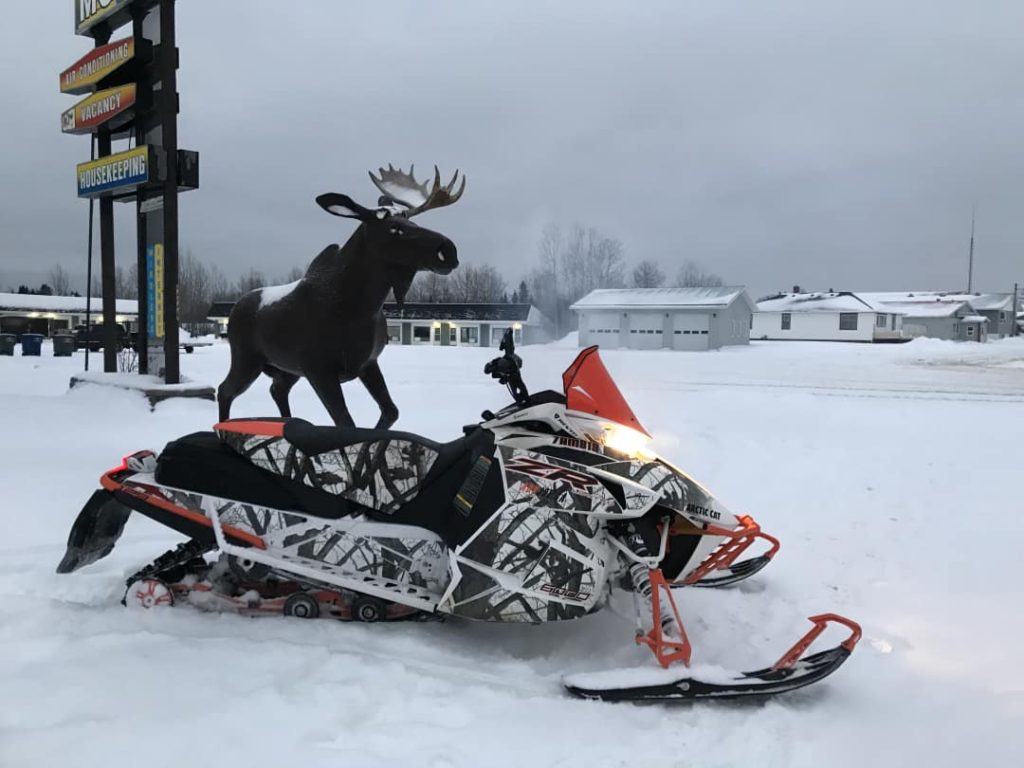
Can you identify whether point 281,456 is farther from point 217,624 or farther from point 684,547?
point 684,547

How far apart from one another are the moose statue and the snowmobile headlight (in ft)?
7.74

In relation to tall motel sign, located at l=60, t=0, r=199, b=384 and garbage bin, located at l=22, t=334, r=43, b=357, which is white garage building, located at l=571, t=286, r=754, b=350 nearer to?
garbage bin, located at l=22, t=334, r=43, b=357

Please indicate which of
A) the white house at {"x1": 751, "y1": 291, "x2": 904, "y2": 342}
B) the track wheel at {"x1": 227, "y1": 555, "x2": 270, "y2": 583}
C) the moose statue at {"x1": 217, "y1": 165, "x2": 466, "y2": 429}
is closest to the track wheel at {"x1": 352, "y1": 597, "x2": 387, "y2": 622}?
the track wheel at {"x1": 227, "y1": 555, "x2": 270, "y2": 583}

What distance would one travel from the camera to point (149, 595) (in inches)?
143

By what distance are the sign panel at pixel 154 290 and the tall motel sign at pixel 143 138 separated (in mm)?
14

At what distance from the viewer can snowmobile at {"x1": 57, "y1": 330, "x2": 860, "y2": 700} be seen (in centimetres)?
322

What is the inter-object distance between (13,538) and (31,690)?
7.60ft

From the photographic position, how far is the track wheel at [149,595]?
3633mm

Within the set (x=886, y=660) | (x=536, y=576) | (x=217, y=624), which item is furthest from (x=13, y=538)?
(x=886, y=660)

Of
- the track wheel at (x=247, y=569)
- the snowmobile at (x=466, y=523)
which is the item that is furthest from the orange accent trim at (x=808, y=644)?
the track wheel at (x=247, y=569)

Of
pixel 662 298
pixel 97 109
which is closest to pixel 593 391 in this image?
pixel 97 109

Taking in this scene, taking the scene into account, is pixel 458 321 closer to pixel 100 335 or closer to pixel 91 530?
pixel 100 335

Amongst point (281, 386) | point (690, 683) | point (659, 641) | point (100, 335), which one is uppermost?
point (100, 335)

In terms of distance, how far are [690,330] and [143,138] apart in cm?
3080
